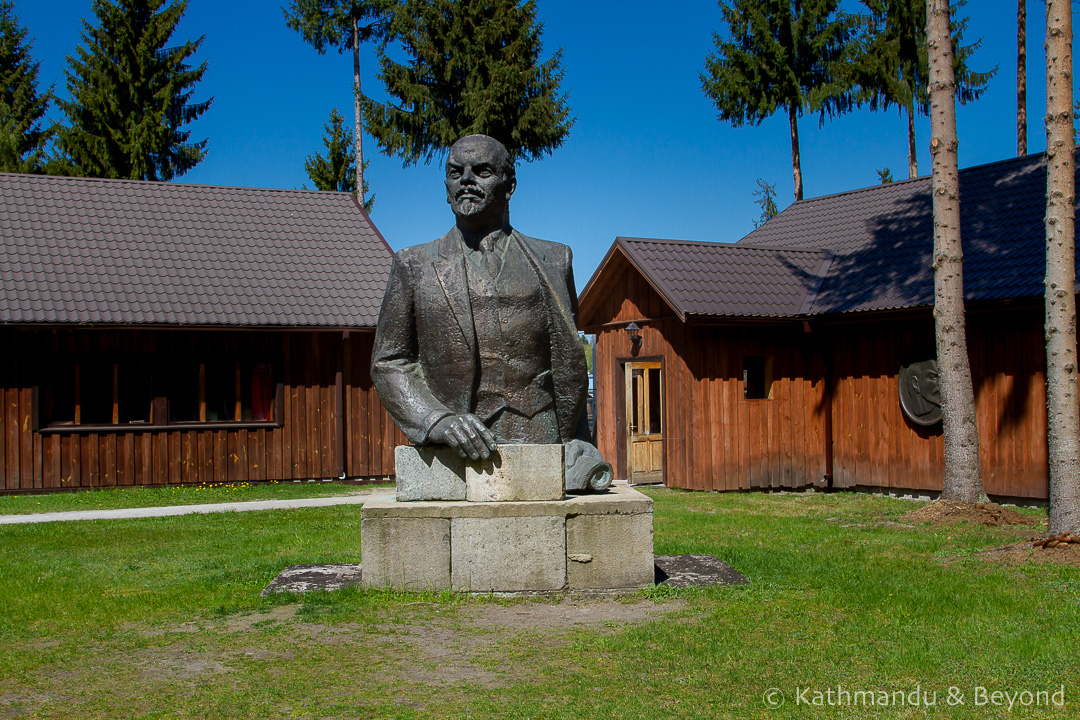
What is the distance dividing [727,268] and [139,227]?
1040 centimetres

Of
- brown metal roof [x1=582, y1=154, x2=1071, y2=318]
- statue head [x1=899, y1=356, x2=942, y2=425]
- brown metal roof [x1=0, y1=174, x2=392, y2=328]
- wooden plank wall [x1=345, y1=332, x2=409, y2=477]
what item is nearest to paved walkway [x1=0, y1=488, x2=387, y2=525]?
wooden plank wall [x1=345, y1=332, x2=409, y2=477]

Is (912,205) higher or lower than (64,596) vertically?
higher

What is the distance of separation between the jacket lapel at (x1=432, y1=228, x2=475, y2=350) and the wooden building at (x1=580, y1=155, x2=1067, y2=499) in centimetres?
886

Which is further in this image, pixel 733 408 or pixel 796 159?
pixel 796 159

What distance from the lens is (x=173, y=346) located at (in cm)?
1741

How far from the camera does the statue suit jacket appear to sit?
7227 mm

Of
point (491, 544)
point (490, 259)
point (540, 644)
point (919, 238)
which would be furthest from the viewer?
point (919, 238)

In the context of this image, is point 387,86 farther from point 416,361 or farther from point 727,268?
point 416,361

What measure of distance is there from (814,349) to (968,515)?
542 cm

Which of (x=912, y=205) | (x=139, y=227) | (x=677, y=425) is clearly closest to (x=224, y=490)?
(x=139, y=227)

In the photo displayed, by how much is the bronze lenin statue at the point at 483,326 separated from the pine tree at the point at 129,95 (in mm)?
26414

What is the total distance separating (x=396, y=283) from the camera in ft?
24.6

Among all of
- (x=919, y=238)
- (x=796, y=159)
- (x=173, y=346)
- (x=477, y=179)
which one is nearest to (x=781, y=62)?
(x=796, y=159)

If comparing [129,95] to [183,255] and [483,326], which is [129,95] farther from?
[483,326]
